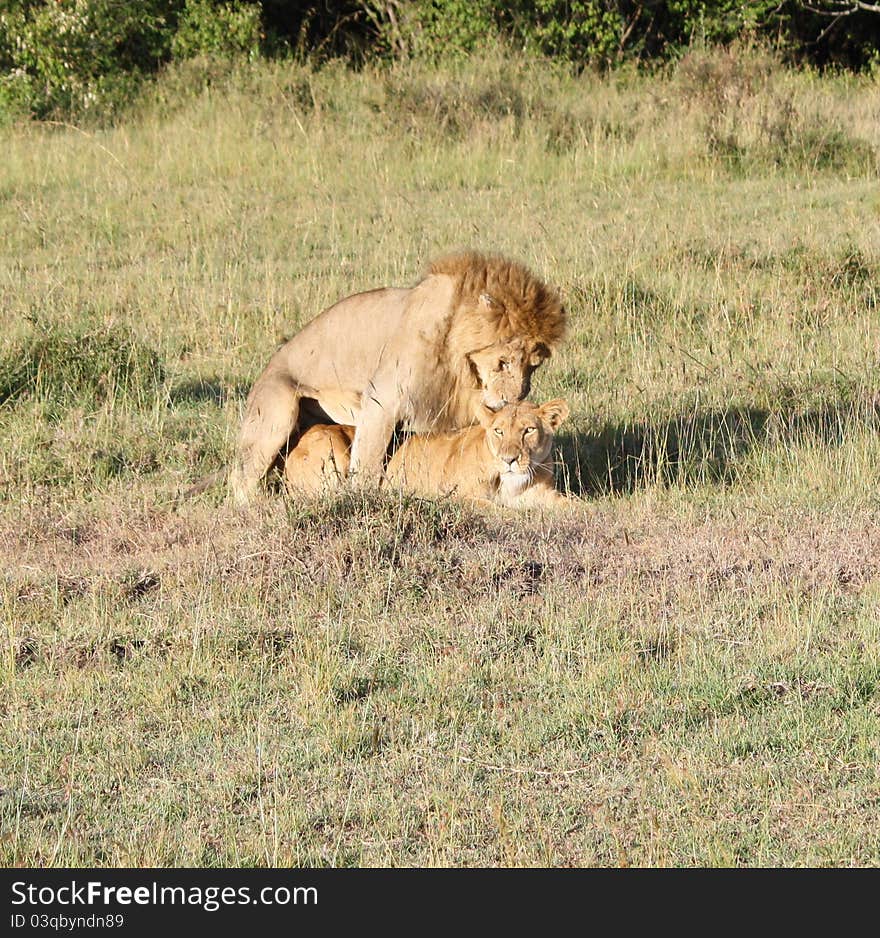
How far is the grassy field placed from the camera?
14.2 ft

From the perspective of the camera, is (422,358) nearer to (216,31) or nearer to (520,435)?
(520,435)

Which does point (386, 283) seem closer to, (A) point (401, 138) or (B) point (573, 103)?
(A) point (401, 138)

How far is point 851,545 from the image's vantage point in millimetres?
6316

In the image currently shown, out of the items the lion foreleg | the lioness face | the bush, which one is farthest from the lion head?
the bush

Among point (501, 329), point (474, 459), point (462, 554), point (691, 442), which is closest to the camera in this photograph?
point (462, 554)

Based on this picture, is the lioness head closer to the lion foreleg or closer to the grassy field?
the grassy field

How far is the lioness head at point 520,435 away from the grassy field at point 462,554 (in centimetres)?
33

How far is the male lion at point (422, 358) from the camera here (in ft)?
24.5

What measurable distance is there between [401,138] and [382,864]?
42.1 feet

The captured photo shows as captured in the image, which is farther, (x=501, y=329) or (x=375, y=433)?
(x=375, y=433)

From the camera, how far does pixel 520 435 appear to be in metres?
7.45

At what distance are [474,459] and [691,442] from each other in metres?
1.37

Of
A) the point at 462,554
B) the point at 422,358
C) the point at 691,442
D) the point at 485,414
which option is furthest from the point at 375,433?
the point at 691,442

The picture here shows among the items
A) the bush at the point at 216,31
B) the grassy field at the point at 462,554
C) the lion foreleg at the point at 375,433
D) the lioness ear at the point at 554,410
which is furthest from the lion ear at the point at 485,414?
the bush at the point at 216,31
